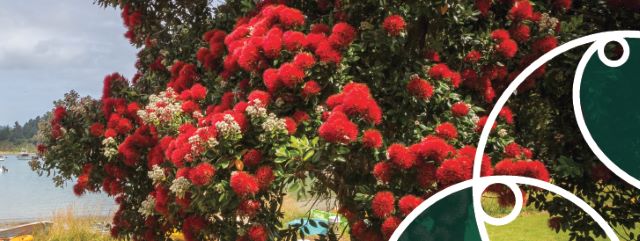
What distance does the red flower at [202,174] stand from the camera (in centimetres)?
271

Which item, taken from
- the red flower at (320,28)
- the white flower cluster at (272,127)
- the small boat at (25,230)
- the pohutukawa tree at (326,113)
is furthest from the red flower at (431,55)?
the small boat at (25,230)

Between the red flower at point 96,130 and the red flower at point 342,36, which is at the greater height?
the red flower at point 342,36

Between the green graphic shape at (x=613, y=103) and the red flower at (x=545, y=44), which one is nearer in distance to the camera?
the green graphic shape at (x=613, y=103)

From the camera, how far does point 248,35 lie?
3418mm

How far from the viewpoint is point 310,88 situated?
2.88 meters

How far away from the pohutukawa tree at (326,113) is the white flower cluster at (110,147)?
0.05 ft

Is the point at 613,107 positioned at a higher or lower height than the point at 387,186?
higher

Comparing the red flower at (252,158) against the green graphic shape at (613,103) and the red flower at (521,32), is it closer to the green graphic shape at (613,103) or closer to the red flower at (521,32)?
the red flower at (521,32)

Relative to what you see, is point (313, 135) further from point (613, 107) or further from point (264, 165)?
point (613, 107)

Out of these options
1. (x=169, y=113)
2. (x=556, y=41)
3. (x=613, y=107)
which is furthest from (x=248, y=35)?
(x=613, y=107)

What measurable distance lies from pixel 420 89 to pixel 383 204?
62 centimetres

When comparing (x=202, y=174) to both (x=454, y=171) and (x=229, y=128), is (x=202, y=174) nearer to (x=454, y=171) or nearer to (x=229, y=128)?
(x=229, y=128)

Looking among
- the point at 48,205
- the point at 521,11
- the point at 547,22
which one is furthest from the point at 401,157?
the point at 48,205

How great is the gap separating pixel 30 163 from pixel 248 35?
2.20 metres
